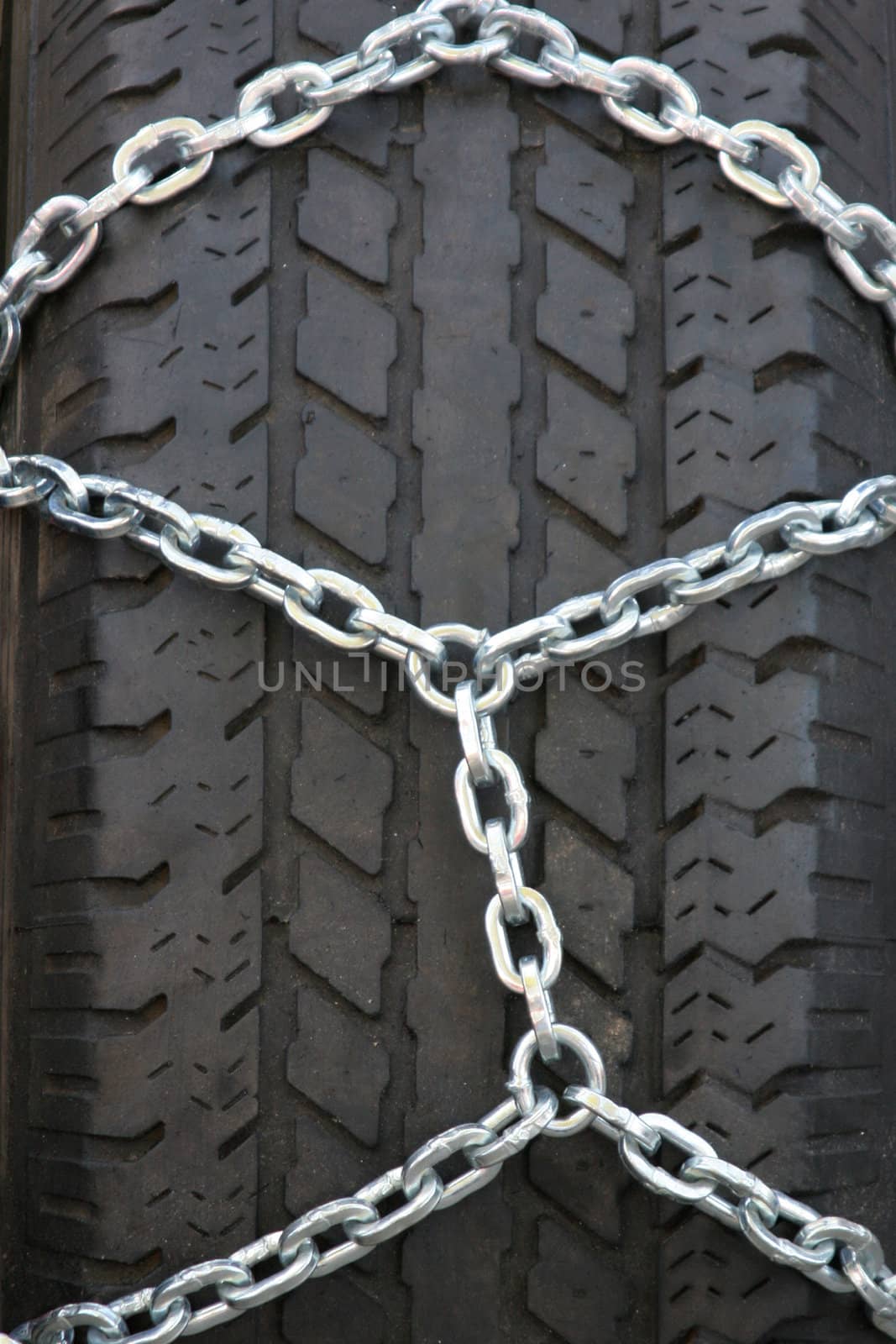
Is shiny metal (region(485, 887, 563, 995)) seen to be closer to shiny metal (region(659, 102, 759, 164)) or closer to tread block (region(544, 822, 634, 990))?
tread block (region(544, 822, 634, 990))

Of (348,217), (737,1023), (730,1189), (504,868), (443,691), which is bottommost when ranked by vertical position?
(730,1189)

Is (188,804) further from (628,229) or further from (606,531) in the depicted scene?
(628,229)

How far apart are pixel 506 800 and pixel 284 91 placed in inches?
22.4

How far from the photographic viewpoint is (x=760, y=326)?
993 mm

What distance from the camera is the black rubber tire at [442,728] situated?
0.93m

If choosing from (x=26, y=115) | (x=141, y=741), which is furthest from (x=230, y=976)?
(x=26, y=115)

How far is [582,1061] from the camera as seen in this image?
897mm

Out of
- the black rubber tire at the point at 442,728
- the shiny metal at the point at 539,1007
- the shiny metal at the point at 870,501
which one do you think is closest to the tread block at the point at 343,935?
the black rubber tire at the point at 442,728

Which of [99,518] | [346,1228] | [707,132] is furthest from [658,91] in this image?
[346,1228]

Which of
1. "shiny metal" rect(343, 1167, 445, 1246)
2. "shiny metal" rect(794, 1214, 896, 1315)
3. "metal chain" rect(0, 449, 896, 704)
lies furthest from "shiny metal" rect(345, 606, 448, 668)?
"shiny metal" rect(794, 1214, 896, 1315)

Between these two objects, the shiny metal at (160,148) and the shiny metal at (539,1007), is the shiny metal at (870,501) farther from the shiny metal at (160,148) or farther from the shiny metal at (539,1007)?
the shiny metal at (160,148)

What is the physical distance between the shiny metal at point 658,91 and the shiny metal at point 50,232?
41cm

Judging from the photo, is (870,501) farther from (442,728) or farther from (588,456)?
(442,728)

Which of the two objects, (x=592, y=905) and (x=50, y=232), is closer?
(x=592, y=905)
